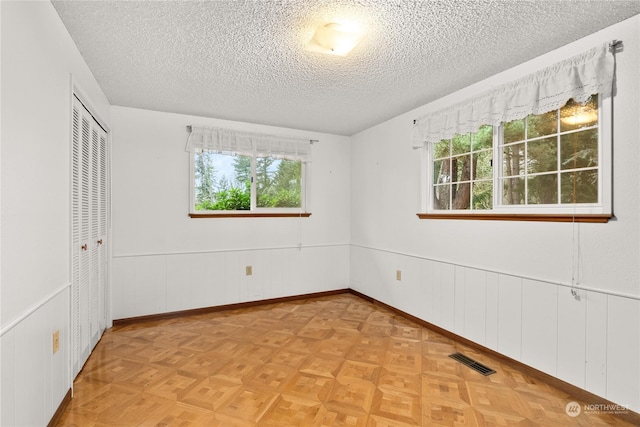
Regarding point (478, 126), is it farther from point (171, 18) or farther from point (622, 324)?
point (171, 18)

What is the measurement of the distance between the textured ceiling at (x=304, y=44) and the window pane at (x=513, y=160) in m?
0.64

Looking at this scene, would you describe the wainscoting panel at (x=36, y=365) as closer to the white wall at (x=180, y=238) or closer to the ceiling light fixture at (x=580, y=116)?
the white wall at (x=180, y=238)

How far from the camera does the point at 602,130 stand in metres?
2.03

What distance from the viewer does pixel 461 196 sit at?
3.07 metres

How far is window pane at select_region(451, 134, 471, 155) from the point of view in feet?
9.89

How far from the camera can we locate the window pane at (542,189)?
2334 mm

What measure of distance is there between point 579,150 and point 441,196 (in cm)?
125

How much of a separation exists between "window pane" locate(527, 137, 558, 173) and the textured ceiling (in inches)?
25.4

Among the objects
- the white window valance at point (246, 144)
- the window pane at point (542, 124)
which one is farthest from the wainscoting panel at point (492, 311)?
the white window valance at point (246, 144)

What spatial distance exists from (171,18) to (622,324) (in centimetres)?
325

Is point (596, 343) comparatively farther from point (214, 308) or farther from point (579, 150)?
point (214, 308)

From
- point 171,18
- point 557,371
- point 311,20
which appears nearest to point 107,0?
point 171,18

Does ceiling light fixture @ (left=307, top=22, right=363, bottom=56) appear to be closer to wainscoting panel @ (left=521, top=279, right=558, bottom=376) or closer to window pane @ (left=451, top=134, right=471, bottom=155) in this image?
window pane @ (left=451, top=134, right=471, bottom=155)

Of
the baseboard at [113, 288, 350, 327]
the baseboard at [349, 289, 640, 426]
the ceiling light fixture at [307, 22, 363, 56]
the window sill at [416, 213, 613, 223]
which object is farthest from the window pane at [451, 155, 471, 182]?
the baseboard at [113, 288, 350, 327]
